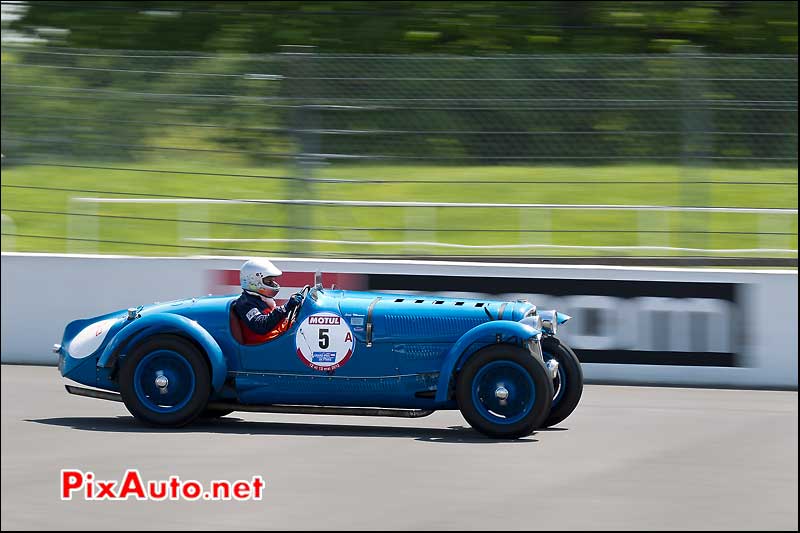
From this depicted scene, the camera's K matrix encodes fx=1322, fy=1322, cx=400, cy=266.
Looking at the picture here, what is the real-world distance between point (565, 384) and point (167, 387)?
256cm

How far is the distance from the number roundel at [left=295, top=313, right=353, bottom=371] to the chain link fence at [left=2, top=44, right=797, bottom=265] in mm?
3024

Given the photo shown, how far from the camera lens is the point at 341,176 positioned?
1144cm

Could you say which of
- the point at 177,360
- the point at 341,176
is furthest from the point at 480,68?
the point at 177,360

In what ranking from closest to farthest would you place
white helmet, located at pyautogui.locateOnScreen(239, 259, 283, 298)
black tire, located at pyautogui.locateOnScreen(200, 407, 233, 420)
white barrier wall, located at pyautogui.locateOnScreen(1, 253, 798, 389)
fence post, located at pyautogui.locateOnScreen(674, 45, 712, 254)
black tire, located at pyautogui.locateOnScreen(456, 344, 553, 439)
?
black tire, located at pyautogui.locateOnScreen(456, 344, 553, 439) → black tire, located at pyautogui.locateOnScreen(200, 407, 233, 420) → white helmet, located at pyautogui.locateOnScreen(239, 259, 283, 298) → white barrier wall, located at pyautogui.locateOnScreen(1, 253, 798, 389) → fence post, located at pyautogui.locateOnScreen(674, 45, 712, 254)

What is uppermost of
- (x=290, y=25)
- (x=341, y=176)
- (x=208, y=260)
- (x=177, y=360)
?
(x=290, y=25)

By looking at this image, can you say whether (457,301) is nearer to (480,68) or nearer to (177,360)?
(177,360)

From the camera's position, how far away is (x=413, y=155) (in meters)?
11.5

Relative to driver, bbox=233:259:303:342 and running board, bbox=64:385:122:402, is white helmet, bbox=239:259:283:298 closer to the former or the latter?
driver, bbox=233:259:303:342

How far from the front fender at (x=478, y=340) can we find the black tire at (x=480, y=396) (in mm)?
50

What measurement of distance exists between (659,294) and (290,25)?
35.3 ft

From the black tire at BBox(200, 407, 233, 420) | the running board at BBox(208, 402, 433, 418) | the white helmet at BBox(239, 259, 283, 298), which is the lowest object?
the black tire at BBox(200, 407, 233, 420)

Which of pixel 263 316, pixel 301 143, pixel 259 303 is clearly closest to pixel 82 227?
pixel 301 143

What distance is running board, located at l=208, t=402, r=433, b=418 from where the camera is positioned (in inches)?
324

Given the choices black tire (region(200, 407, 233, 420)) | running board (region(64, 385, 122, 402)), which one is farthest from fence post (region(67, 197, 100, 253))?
black tire (region(200, 407, 233, 420))
